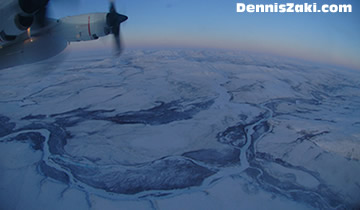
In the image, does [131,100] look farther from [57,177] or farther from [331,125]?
[331,125]

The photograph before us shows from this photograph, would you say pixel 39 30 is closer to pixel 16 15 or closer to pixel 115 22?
pixel 16 15

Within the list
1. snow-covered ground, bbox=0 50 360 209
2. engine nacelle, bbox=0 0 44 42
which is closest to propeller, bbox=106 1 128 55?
snow-covered ground, bbox=0 50 360 209

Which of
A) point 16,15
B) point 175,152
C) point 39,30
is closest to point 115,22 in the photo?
point 39,30

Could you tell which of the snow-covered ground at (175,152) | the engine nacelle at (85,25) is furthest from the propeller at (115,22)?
the snow-covered ground at (175,152)

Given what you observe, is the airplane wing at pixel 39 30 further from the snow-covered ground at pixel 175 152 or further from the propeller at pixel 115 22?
the snow-covered ground at pixel 175 152

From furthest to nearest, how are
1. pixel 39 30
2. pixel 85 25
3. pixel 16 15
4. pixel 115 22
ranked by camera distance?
1. pixel 115 22
2. pixel 85 25
3. pixel 39 30
4. pixel 16 15

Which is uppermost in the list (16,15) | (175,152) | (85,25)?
(85,25)

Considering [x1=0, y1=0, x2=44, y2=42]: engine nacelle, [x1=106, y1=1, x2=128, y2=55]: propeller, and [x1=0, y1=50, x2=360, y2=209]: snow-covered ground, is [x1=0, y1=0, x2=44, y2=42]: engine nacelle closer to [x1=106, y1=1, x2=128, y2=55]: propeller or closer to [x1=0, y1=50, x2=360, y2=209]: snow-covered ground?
[x1=106, y1=1, x2=128, y2=55]: propeller
